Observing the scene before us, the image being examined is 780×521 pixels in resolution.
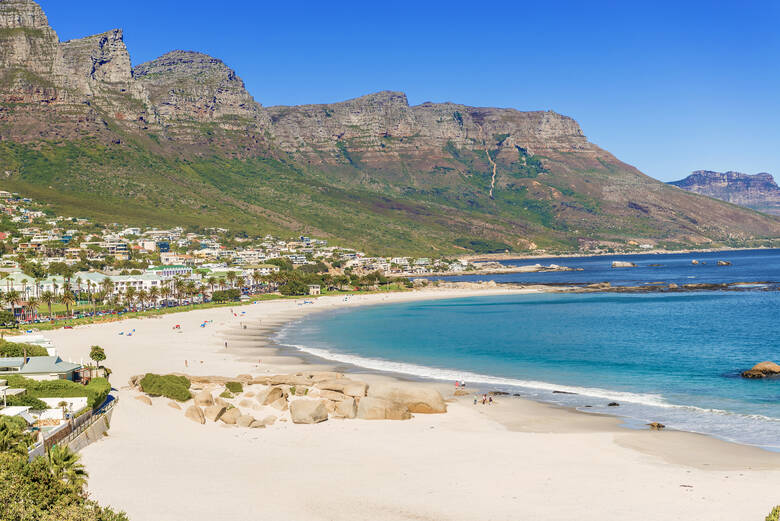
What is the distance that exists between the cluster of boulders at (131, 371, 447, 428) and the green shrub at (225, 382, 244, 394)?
48cm

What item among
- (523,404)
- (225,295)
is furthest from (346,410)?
(225,295)

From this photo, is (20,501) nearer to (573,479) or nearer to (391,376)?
(573,479)

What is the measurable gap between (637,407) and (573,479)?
17973 millimetres

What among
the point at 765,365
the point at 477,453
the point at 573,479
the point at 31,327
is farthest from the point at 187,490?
the point at 31,327

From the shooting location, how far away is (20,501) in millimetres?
20281

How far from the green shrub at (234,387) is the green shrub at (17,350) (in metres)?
18.5

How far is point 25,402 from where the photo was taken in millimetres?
37500

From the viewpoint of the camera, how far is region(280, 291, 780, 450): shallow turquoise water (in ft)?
152

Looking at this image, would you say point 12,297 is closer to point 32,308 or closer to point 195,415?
point 32,308

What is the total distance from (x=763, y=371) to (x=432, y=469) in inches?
1504

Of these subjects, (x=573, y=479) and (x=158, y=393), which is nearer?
(x=573, y=479)

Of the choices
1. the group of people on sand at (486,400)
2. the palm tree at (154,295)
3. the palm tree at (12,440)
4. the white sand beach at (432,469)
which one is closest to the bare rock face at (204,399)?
the white sand beach at (432,469)

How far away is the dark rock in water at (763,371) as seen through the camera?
54.4 meters

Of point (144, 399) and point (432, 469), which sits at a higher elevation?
point (144, 399)
